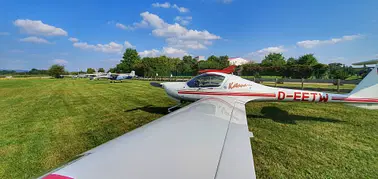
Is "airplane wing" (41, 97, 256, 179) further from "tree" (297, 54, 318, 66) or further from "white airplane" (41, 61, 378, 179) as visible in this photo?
"tree" (297, 54, 318, 66)

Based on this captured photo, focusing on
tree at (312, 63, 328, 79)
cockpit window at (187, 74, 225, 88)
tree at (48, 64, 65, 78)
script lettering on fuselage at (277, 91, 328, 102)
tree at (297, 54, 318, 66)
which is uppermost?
tree at (297, 54, 318, 66)

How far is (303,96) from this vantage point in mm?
5336

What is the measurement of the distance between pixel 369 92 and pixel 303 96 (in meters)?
1.81

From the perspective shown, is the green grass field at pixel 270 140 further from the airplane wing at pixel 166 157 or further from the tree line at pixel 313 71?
the tree line at pixel 313 71

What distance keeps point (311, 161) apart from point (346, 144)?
158 cm

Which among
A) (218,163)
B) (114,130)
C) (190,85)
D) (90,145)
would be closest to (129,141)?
(218,163)

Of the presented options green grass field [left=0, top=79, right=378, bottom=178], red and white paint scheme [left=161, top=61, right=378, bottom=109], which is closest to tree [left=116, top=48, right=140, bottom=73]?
green grass field [left=0, top=79, right=378, bottom=178]

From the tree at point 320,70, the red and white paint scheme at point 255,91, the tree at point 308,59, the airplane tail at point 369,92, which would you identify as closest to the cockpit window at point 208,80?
the red and white paint scheme at point 255,91

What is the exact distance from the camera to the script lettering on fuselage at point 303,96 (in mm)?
5262

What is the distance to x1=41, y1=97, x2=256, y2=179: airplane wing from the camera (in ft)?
3.18

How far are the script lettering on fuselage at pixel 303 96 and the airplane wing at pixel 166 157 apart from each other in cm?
455

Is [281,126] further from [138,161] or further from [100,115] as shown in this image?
[100,115]

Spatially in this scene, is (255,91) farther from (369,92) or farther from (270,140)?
(369,92)

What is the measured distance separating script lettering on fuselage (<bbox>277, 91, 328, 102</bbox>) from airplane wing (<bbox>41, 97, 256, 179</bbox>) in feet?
14.9
